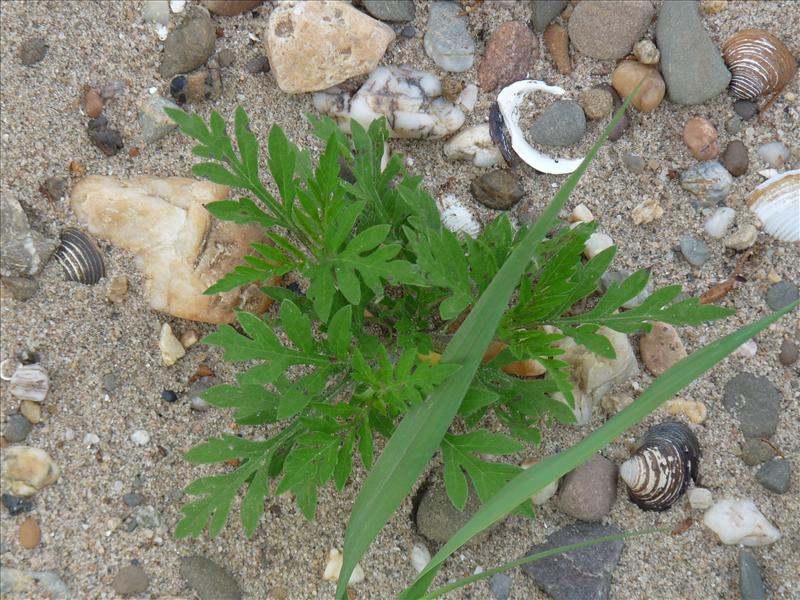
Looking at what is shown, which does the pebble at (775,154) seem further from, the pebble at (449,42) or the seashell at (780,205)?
the pebble at (449,42)

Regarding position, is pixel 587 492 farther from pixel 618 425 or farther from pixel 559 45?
pixel 559 45

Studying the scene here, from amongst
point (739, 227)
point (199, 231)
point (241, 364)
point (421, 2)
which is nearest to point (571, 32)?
point (421, 2)

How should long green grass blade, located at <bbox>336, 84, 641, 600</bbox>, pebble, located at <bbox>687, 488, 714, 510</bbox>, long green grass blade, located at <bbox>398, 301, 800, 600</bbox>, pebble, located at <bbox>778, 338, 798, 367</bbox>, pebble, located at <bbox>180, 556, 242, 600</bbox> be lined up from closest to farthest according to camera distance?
1. long green grass blade, located at <bbox>398, 301, 800, 600</bbox>
2. long green grass blade, located at <bbox>336, 84, 641, 600</bbox>
3. pebble, located at <bbox>180, 556, 242, 600</bbox>
4. pebble, located at <bbox>687, 488, 714, 510</bbox>
5. pebble, located at <bbox>778, 338, 798, 367</bbox>

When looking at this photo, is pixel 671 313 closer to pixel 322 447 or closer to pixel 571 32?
pixel 322 447

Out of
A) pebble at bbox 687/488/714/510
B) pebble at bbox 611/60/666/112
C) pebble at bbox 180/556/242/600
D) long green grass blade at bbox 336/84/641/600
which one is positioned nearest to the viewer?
long green grass blade at bbox 336/84/641/600

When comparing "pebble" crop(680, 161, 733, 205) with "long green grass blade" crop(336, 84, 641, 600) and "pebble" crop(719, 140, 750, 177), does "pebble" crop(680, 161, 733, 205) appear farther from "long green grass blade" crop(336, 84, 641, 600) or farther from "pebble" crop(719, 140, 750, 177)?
"long green grass blade" crop(336, 84, 641, 600)

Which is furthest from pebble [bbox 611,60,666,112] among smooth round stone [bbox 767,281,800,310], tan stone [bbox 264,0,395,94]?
tan stone [bbox 264,0,395,94]

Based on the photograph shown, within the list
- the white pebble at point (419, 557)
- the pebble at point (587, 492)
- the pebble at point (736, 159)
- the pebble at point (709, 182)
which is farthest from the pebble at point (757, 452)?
the white pebble at point (419, 557)

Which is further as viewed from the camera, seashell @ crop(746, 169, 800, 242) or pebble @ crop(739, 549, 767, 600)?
seashell @ crop(746, 169, 800, 242)
